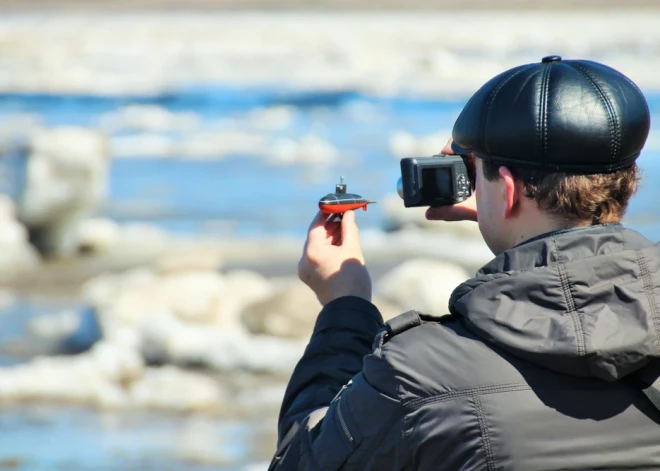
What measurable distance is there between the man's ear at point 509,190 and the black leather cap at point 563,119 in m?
0.01

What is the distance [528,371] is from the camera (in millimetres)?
1177

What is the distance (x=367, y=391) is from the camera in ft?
3.97

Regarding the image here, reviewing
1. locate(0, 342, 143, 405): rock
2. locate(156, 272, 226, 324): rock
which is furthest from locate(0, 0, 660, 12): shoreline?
locate(0, 342, 143, 405): rock

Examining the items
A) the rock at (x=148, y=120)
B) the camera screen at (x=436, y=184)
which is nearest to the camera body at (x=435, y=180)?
the camera screen at (x=436, y=184)

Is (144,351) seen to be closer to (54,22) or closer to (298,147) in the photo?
(298,147)

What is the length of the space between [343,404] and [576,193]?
1.25 ft

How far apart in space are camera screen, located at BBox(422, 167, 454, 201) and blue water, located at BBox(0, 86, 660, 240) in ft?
20.1

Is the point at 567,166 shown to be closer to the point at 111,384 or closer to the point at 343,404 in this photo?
the point at 343,404

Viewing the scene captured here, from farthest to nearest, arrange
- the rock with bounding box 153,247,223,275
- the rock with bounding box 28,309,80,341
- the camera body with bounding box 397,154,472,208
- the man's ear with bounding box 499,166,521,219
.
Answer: the rock with bounding box 153,247,223,275 → the rock with bounding box 28,309,80,341 → the camera body with bounding box 397,154,472,208 → the man's ear with bounding box 499,166,521,219

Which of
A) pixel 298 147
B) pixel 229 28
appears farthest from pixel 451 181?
pixel 229 28

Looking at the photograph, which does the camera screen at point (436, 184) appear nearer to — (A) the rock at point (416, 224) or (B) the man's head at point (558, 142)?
(B) the man's head at point (558, 142)

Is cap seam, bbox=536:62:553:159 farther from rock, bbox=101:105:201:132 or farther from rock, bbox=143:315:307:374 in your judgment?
rock, bbox=101:105:201:132

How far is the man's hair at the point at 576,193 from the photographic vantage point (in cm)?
124

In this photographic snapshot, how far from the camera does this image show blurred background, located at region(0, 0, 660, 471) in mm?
4254
